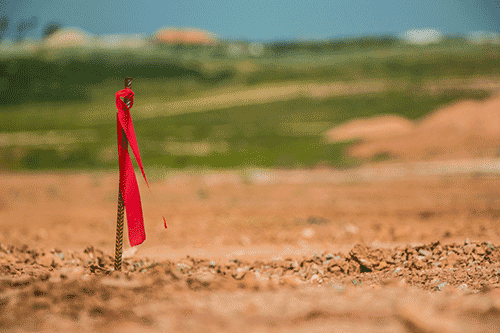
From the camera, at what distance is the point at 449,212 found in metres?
8.31

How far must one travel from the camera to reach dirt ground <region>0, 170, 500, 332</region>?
7.55 ft

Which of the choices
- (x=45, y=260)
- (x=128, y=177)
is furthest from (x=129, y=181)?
(x=45, y=260)

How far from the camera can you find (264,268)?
423 centimetres

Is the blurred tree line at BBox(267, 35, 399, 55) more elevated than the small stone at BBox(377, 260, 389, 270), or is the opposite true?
the blurred tree line at BBox(267, 35, 399, 55)

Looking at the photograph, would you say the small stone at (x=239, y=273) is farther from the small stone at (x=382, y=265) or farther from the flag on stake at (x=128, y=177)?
the small stone at (x=382, y=265)

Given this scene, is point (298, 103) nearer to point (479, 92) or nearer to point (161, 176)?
point (479, 92)

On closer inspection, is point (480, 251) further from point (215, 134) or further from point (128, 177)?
point (215, 134)

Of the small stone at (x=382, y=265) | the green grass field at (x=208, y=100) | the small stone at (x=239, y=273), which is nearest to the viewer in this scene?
the small stone at (x=239, y=273)

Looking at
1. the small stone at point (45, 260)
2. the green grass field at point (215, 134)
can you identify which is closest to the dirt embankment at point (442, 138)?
the green grass field at point (215, 134)

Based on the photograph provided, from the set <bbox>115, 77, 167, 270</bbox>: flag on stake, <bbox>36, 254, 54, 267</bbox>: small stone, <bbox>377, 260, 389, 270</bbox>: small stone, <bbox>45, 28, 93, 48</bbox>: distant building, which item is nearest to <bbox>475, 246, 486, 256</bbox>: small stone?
<bbox>377, 260, 389, 270</bbox>: small stone

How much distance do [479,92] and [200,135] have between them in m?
20.2

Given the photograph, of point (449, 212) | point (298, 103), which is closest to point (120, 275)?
point (449, 212)

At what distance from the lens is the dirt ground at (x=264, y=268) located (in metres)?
2.30

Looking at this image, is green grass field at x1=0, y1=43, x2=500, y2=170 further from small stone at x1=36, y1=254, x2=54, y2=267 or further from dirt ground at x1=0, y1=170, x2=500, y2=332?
small stone at x1=36, y1=254, x2=54, y2=267
